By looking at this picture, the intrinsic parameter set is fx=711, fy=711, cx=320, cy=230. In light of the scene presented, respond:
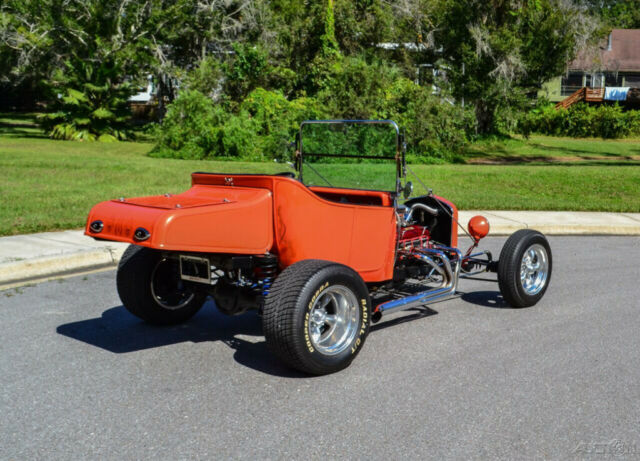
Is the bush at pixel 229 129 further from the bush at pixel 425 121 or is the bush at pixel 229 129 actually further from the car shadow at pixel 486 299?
the car shadow at pixel 486 299

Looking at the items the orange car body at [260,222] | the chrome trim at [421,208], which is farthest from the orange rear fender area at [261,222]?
the chrome trim at [421,208]

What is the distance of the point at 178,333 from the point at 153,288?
16.7 inches

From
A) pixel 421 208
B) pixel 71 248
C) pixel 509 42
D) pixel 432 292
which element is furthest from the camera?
pixel 509 42

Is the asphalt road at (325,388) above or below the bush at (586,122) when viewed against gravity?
below

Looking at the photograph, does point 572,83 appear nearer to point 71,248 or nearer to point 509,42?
point 509,42

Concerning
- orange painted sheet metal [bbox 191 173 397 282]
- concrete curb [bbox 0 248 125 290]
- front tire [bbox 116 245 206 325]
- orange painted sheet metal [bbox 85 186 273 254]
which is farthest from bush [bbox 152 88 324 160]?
orange painted sheet metal [bbox 85 186 273 254]

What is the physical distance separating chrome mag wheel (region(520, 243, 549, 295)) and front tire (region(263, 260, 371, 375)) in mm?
2341

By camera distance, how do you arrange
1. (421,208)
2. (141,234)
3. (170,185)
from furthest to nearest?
(170,185) → (421,208) → (141,234)

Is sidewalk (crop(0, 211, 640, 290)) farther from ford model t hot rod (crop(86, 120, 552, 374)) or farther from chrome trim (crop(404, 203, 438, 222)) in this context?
chrome trim (crop(404, 203, 438, 222))

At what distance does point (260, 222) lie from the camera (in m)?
4.97

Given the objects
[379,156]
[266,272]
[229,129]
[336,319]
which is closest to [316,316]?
[336,319]

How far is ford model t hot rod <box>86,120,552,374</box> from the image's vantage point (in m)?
4.60

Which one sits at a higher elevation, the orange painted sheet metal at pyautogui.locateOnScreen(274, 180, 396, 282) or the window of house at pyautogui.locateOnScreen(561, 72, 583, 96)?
the window of house at pyautogui.locateOnScreen(561, 72, 583, 96)

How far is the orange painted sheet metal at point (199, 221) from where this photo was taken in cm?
444
